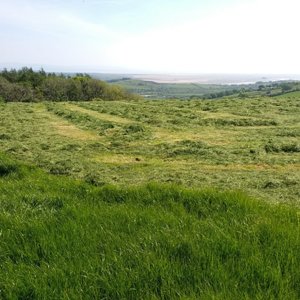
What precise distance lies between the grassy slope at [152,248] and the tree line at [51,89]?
5509 centimetres

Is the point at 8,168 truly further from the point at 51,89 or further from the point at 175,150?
the point at 51,89

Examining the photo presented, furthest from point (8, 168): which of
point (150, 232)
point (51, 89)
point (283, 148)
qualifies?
point (51, 89)

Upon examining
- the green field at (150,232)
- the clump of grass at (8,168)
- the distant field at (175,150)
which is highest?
the green field at (150,232)

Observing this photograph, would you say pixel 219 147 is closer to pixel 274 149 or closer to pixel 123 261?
pixel 274 149

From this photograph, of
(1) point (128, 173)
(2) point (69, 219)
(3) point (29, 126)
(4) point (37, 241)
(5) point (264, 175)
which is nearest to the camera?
(4) point (37, 241)

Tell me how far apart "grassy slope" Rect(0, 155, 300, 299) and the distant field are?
241 cm

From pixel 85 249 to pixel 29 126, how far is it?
14.4 m

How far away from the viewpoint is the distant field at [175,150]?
792 cm

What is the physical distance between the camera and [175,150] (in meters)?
11.0

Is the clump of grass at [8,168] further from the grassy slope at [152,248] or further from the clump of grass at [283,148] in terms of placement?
the clump of grass at [283,148]

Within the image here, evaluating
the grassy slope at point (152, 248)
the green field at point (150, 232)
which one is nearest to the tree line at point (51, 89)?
the green field at point (150, 232)

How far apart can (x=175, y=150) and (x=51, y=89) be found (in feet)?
183

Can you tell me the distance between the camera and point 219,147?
11.4 m

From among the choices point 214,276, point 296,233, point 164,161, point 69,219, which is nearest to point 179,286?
point 214,276
